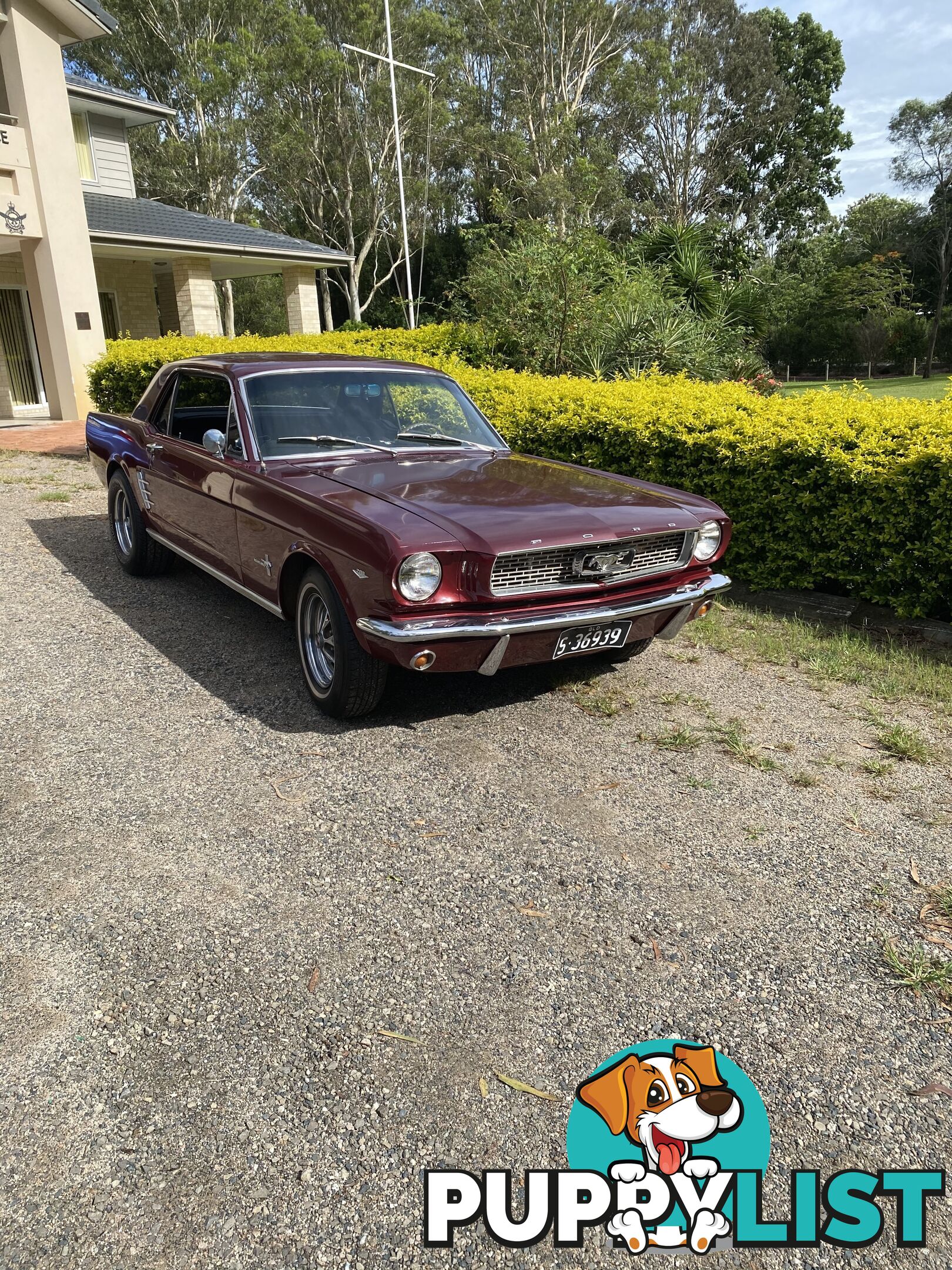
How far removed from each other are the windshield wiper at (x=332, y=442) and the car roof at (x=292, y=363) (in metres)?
0.52

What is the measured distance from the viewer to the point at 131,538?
6898mm

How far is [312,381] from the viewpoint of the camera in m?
5.32

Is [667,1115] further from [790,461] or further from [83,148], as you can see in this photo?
[83,148]

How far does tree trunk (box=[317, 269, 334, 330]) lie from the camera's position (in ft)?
123

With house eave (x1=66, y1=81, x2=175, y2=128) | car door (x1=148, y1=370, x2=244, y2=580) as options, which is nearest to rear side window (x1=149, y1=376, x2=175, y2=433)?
car door (x1=148, y1=370, x2=244, y2=580)

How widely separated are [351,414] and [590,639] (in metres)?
2.01

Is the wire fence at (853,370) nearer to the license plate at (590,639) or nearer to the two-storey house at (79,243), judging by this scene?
the two-storey house at (79,243)

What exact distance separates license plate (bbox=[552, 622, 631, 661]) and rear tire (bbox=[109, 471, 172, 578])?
382cm

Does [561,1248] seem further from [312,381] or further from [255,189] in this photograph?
[255,189]

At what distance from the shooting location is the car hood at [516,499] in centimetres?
402

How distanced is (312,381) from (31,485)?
23.5 ft

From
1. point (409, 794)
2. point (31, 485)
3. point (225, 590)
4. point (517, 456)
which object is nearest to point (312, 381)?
point (517, 456)

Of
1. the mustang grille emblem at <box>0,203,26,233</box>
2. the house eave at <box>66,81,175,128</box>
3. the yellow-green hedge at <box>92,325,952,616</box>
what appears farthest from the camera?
the house eave at <box>66,81,175,128</box>

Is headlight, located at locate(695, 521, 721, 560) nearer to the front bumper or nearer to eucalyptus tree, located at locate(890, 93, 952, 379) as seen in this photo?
the front bumper
